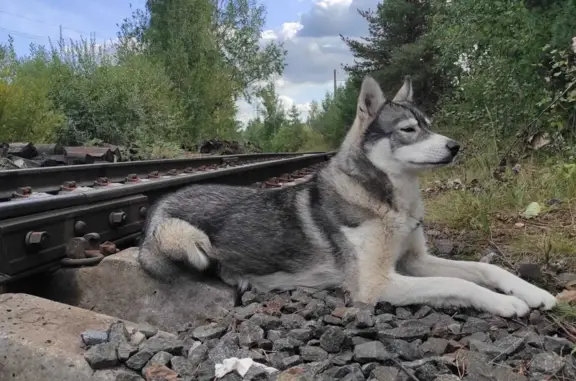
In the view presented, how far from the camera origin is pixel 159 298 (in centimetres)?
325

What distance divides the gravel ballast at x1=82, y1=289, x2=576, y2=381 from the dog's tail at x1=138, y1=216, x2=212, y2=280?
0.53 m

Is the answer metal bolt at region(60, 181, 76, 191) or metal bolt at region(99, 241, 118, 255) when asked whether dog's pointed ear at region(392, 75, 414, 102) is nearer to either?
metal bolt at region(99, 241, 118, 255)

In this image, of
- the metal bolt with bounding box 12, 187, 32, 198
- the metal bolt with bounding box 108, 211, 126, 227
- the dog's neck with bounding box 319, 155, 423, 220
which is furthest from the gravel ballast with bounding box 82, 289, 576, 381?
the metal bolt with bounding box 12, 187, 32, 198

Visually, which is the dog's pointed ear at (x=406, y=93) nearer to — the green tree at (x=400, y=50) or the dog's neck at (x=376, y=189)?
the dog's neck at (x=376, y=189)

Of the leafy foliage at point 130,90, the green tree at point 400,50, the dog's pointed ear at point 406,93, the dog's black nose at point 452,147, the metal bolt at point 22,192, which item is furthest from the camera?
the green tree at point 400,50

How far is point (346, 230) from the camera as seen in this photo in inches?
143

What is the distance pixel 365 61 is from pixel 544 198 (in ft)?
128

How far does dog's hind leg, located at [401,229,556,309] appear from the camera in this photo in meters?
3.12

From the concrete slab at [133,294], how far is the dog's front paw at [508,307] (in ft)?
4.71

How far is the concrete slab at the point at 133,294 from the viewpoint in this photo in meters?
3.20

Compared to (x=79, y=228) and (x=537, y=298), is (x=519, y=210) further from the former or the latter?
(x=79, y=228)

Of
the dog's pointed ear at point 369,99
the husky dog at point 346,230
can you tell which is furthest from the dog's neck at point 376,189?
the dog's pointed ear at point 369,99

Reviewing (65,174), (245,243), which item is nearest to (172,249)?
(245,243)

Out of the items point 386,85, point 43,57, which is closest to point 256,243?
point 43,57
